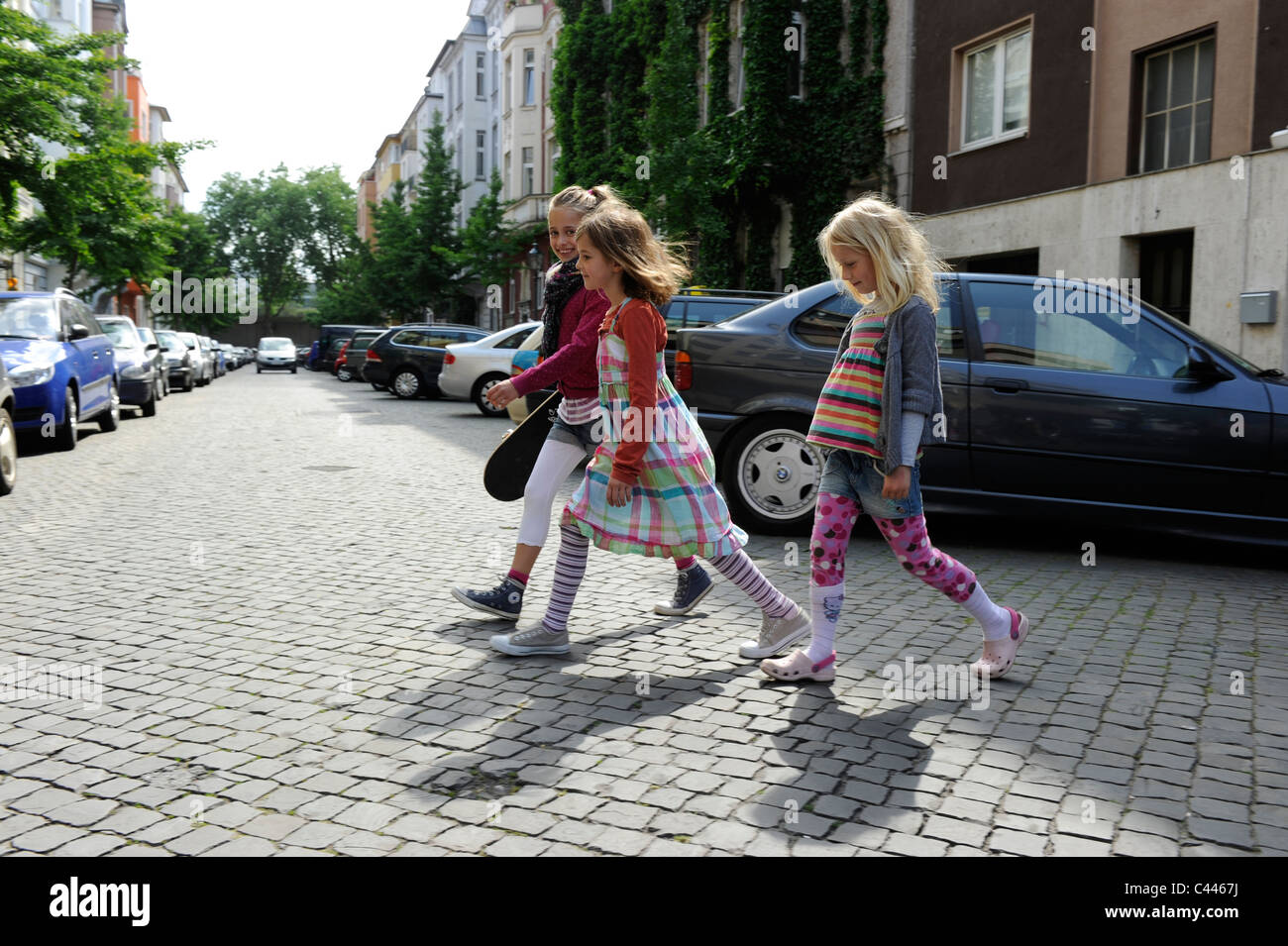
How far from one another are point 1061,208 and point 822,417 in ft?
45.0

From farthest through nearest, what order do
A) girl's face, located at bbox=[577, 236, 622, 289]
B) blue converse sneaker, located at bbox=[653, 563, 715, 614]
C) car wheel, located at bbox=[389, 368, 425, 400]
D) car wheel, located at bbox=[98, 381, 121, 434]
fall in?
car wheel, located at bbox=[389, 368, 425, 400], car wheel, located at bbox=[98, 381, 121, 434], blue converse sneaker, located at bbox=[653, 563, 715, 614], girl's face, located at bbox=[577, 236, 622, 289]

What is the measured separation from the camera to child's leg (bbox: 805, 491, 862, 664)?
4477 mm

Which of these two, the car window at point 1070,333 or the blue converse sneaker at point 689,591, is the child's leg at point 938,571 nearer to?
the blue converse sneaker at point 689,591

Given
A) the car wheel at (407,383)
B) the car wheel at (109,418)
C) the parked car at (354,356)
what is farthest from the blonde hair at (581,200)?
the parked car at (354,356)

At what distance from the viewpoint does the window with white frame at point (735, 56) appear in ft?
84.4

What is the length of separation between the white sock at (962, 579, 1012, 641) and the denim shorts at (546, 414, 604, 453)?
5.33ft

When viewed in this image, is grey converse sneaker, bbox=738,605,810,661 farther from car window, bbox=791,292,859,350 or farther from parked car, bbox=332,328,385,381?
parked car, bbox=332,328,385,381

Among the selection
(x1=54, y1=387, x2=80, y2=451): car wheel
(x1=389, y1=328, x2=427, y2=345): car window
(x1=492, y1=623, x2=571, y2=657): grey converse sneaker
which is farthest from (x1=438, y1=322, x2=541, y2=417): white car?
(x1=492, y1=623, x2=571, y2=657): grey converse sneaker

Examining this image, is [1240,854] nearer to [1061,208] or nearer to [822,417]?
[822,417]

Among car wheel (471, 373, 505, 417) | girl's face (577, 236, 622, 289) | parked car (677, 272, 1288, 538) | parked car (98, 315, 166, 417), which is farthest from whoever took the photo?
car wheel (471, 373, 505, 417)

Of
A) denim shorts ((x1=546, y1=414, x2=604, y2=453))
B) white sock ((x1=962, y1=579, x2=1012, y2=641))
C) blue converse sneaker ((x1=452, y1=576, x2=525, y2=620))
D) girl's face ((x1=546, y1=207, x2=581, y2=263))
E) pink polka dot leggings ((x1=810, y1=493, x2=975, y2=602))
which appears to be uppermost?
girl's face ((x1=546, y1=207, x2=581, y2=263))

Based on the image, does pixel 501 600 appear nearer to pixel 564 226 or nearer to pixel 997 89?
pixel 564 226

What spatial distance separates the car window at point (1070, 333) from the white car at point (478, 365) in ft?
47.8

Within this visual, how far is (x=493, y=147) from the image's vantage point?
65.4m
